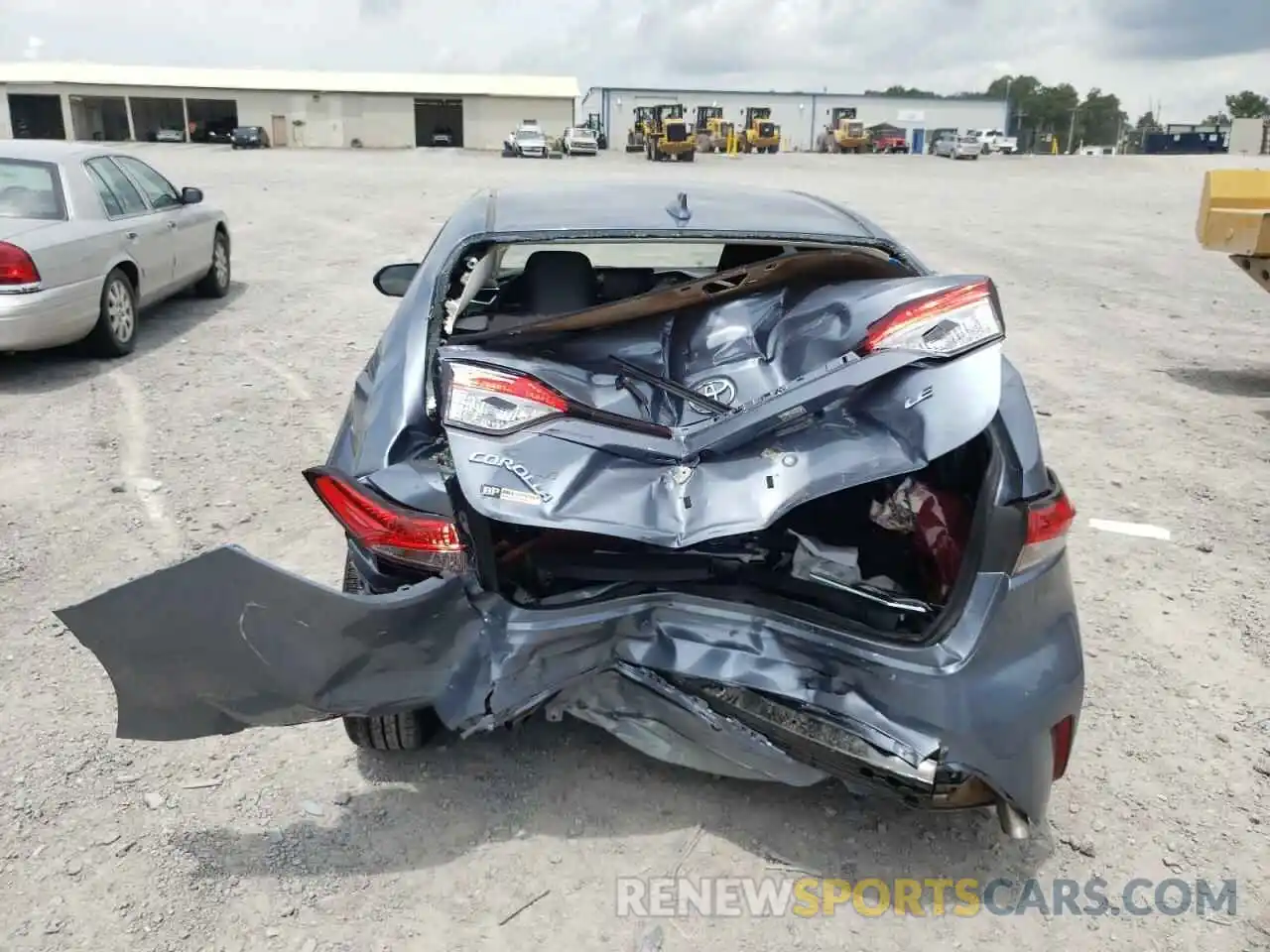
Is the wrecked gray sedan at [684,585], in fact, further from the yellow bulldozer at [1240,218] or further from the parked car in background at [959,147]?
the parked car in background at [959,147]

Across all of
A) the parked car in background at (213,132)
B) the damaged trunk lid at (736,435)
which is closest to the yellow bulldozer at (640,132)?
the parked car in background at (213,132)

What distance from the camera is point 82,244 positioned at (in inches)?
279

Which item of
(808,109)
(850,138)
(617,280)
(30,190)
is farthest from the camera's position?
(808,109)

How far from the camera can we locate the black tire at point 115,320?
7402 millimetres

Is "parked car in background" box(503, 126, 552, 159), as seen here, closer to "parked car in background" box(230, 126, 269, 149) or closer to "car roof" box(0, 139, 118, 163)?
"parked car in background" box(230, 126, 269, 149)

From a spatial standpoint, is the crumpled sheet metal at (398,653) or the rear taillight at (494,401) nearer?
the crumpled sheet metal at (398,653)

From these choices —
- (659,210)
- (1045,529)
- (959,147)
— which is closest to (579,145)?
(959,147)

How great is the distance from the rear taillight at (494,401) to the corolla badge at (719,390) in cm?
57

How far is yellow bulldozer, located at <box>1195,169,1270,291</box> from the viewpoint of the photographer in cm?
688

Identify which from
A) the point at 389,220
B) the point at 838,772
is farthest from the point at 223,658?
the point at 389,220

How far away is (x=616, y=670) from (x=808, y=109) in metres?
79.8

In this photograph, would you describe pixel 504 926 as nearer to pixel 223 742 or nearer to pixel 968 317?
pixel 223 742

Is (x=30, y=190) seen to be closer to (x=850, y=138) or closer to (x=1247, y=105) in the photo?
(x=850, y=138)

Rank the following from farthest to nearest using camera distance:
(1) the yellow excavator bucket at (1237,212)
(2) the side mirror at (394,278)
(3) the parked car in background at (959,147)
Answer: (3) the parked car in background at (959,147) → (1) the yellow excavator bucket at (1237,212) → (2) the side mirror at (394,278)
